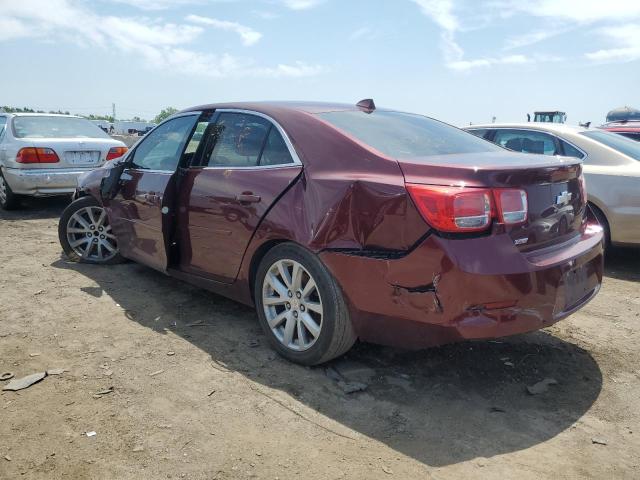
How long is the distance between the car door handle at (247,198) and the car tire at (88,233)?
242 cm

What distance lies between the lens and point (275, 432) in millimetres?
2607

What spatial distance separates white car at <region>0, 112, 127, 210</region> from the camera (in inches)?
305

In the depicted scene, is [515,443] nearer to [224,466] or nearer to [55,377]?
[224,466]

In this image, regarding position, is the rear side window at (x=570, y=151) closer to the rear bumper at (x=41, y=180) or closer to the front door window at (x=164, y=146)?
the front door window at (x=164, y=146)

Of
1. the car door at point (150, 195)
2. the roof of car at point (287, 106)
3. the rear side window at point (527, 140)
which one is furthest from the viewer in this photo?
the rear side window at point (527, 140)

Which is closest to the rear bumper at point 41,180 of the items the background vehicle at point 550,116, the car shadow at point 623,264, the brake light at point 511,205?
the brake light at point 511,205

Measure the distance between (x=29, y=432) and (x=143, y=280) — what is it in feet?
8.04

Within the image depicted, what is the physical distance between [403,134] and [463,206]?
3.33 feet

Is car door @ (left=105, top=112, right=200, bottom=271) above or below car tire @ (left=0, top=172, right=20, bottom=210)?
above

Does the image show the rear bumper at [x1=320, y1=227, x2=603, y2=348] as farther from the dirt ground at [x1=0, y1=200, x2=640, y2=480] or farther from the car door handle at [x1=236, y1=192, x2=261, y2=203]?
the car door handle at [x1=236, y1=192, x2=261, y2=203]

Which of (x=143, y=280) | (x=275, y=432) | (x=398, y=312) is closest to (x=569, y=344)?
(x=398, y=312)

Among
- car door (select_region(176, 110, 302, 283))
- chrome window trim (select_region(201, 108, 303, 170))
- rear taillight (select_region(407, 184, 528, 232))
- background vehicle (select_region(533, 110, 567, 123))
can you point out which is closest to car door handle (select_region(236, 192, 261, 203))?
car door (select_region(176, 110, 302, 283))

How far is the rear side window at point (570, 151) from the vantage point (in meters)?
5.71

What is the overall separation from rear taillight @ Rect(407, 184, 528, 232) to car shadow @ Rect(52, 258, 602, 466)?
99cm
